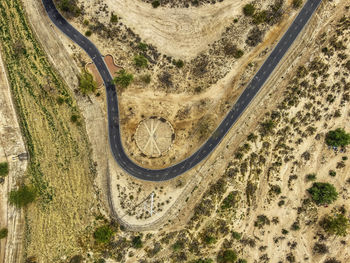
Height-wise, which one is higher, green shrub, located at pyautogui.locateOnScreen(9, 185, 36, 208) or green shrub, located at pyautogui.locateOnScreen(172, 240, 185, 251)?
green shrub, located at pyautogui.locateOnScreen(9, 185, 36, 208)

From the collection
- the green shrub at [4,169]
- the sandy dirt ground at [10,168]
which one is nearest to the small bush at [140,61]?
the sandy dirt ground at [10,168]

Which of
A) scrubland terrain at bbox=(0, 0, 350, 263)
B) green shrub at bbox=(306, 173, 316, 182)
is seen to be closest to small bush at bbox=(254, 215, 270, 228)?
scrubland terrain at bbox=(0, 0, 350, 263)

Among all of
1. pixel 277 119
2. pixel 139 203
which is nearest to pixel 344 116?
pixel 277 119

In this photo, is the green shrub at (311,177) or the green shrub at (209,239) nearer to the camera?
the green shrub at (209,239)

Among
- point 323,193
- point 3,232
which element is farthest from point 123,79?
point 323,193

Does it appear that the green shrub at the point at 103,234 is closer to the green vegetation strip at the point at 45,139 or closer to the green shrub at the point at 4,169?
the green vegetation strip at the point at 45,139

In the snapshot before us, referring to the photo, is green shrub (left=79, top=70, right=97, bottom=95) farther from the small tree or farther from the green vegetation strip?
the small tree
